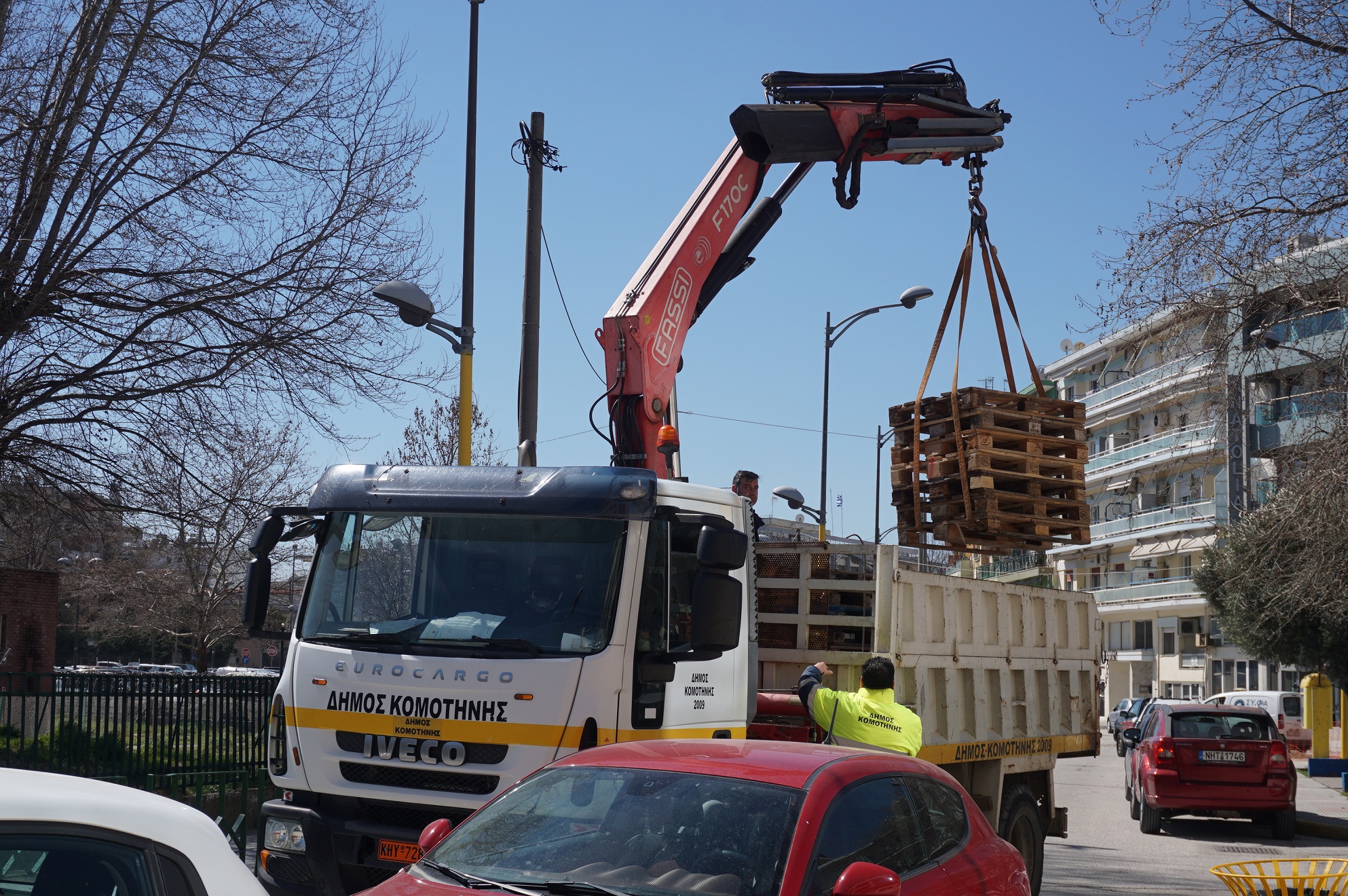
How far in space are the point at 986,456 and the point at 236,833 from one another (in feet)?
18.6

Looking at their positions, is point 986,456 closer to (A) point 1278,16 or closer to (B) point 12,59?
(A) point 1278,16

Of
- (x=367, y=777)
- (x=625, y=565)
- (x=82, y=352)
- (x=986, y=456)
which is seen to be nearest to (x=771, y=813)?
(x=625, y=565)

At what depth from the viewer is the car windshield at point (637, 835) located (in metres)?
4.24

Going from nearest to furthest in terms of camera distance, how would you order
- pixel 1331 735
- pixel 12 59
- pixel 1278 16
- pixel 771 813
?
pixel 771 813
pixel 1278 16
pixel 12 59
pixel 1331 735

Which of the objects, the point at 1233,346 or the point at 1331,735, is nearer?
the point at 1233,346

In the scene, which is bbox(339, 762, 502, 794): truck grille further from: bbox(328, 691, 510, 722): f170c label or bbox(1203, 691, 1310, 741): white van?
bbox(1203, 691, 1310, 741): white van

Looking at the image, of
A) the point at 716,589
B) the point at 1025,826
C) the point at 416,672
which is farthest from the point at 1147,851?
the point at 416,672

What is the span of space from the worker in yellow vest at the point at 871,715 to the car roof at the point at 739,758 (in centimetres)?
208

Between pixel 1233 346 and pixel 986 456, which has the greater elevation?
pixel 1233 346

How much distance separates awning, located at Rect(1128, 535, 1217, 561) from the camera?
5978cm

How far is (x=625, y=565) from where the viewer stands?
6.54 meters

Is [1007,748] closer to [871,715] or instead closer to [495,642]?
[871,715]

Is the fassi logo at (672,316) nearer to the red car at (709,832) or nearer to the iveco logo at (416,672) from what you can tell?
the iveco logo at (416,672)

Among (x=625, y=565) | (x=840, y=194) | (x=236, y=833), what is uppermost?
(x=840, y=194)
